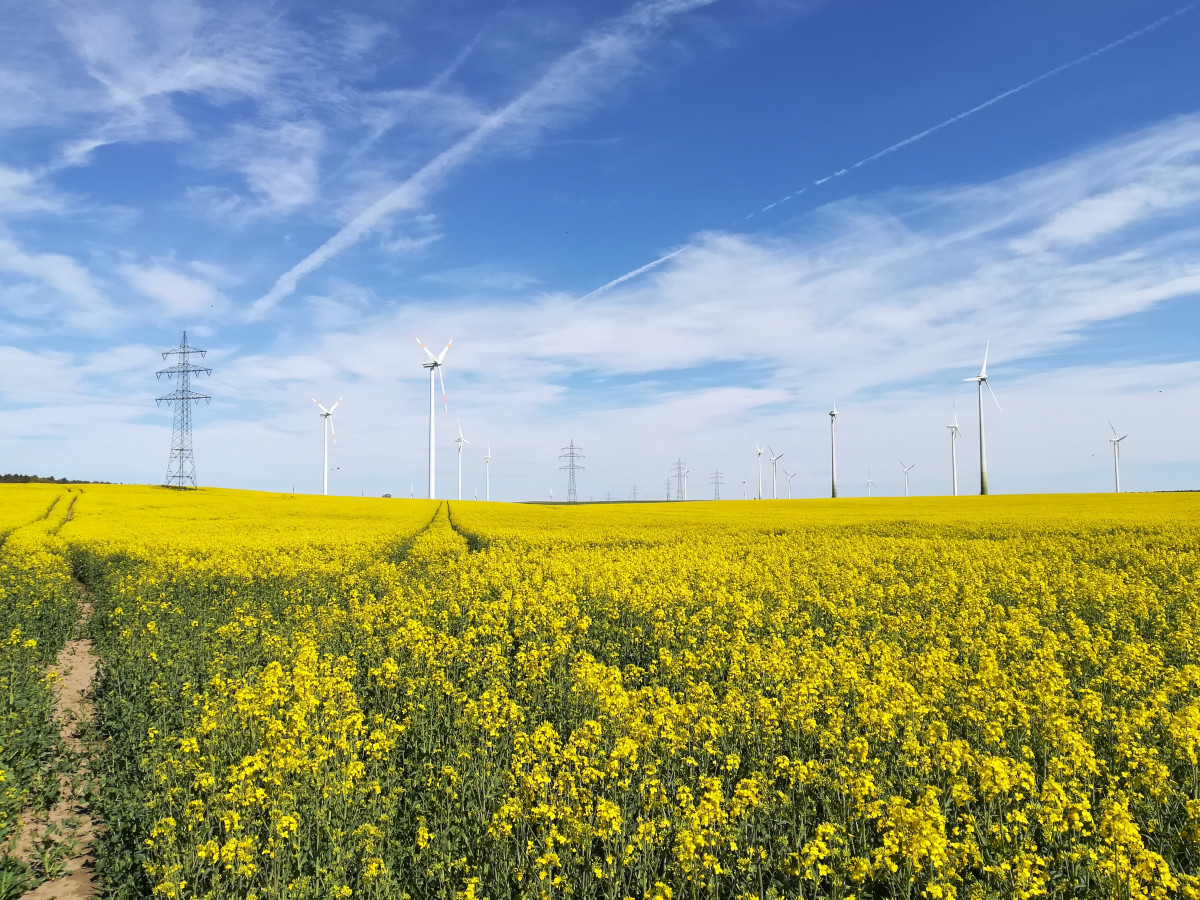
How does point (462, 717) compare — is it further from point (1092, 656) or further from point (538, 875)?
point (1092, 656)

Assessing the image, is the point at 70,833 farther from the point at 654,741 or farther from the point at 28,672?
the point at 654,741

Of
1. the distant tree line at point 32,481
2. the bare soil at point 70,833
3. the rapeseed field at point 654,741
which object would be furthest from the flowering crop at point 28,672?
the distant tree line at point 32,481

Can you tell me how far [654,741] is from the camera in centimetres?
777

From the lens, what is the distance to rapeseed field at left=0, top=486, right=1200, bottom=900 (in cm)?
583

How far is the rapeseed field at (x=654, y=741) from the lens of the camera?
5828mm

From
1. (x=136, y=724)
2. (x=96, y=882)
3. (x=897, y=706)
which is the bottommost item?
(x=96, y=882)

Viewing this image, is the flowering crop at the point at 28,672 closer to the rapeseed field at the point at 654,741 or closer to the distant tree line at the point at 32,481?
the rapeseed field at the point at 654,741

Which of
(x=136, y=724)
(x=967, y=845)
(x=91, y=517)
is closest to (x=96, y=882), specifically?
(x=136, y=724)

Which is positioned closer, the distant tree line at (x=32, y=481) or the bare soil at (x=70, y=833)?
the bare soil at (x=70, y=833)

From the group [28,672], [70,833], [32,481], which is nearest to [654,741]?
[70,833]

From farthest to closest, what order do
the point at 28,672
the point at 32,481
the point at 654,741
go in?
the point at 32,481
the point at 28,672
the point at 654,741

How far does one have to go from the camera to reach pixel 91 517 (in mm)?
48969

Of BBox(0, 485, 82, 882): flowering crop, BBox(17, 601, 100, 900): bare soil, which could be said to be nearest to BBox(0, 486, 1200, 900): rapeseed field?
BBox(17, 601, 100, 900): bare soil

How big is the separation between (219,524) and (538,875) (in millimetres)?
45139
